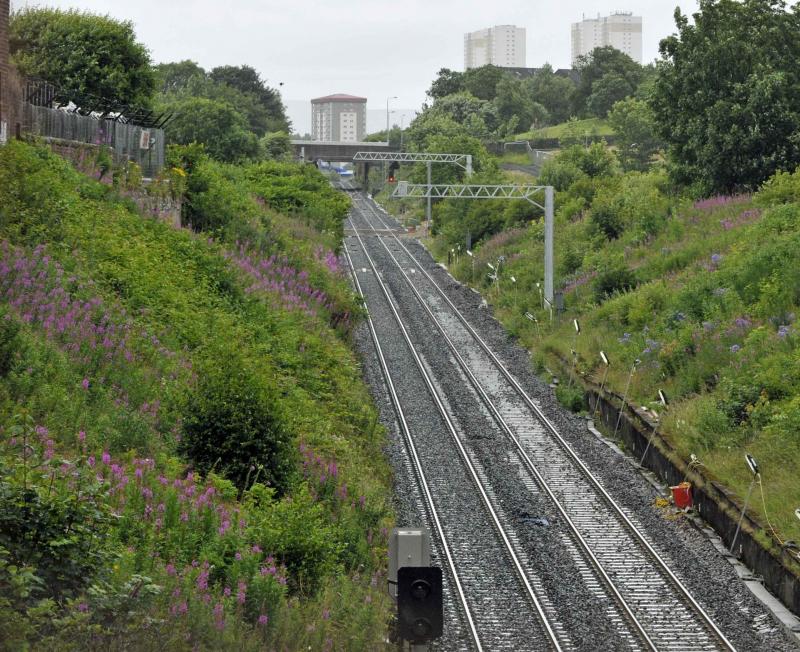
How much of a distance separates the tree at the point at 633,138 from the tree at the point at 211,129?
3184 centimetres

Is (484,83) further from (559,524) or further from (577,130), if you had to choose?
(559,524)

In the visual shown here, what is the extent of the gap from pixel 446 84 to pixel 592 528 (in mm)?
135186

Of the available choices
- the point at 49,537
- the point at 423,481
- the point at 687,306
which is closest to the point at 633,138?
the point at 687,306

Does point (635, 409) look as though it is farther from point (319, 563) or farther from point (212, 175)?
point (212, 175)

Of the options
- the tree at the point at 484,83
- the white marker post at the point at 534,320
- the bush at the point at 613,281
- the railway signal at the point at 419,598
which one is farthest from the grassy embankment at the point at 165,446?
the tree at the point at 484,83

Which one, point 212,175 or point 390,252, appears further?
point 390,252

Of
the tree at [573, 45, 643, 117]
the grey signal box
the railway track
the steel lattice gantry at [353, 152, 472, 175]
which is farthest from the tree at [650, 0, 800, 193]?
the tree at [573, 45, 643, 117]

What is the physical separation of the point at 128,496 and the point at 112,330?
24.8 feet

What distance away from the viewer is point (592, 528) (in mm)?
22594

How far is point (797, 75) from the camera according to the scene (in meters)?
47.8

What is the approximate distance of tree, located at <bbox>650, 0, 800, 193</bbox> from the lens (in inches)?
1810

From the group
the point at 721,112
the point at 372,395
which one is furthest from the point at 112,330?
the point at 721,112

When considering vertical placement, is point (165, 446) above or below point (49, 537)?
below

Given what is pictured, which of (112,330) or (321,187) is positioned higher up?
(321,187)
